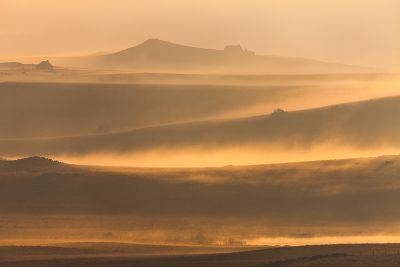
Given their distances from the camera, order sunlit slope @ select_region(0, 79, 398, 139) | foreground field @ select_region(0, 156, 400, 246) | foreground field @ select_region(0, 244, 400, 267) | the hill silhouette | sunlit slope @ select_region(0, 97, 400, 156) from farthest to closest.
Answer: the hill silhouette
sunlit slope @ select_region(0, 79, 398, 139)
sunlit slope @ select_region(0, 97, 400, 156)
foreground field @ select_region(0, 156, 400, 246)
foreground field @ select_region(0, 244, 400, 267)

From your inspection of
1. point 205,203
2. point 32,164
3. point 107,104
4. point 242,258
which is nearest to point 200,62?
point 107,104

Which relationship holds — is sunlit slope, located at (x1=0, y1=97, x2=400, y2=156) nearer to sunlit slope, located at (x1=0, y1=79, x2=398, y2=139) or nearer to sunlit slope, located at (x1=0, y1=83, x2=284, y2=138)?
sunlit slope, located at (x1=0, y1=79, x2=398, y2=139)

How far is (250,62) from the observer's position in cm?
16700

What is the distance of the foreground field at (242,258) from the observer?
25.8 m

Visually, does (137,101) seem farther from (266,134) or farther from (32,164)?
(32,164)

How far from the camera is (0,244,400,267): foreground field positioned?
25.8m

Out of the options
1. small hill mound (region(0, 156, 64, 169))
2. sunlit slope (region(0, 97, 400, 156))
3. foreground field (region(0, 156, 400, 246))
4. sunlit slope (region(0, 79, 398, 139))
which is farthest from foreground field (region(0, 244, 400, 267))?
sunlit slope (region(0, 79, 398, 139))

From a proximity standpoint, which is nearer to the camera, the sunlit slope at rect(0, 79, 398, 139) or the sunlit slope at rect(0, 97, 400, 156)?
the sunlit slope at rect(0, 97, 400, 156)

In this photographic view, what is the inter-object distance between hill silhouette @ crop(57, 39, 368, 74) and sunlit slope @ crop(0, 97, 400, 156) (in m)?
73.9

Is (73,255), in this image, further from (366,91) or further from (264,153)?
(366,91)

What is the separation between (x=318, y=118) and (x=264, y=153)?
9.10 metres

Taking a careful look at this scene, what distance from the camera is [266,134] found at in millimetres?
74438

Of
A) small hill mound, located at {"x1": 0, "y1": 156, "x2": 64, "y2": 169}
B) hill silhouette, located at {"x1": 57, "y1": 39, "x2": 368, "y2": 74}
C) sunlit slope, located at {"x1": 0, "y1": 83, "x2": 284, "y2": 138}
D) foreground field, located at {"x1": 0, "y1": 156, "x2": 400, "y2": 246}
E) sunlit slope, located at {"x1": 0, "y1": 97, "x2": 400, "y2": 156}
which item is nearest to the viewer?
foreground field, located at {"x1": 0, "y1": 156, "x2": 400, "y2": 246}

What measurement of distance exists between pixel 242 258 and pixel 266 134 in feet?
153
